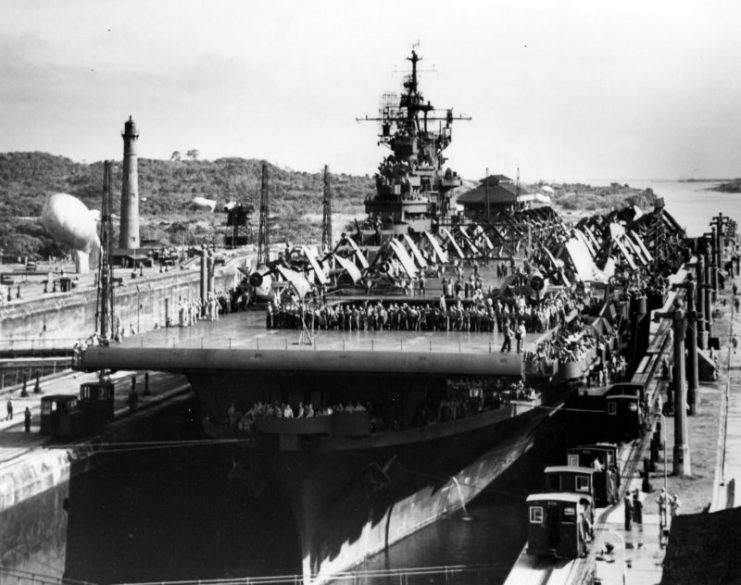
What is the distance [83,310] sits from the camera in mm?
49125

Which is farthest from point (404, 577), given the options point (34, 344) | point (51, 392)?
point (34, 344)

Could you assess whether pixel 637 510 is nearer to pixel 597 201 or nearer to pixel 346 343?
pixel 346 343

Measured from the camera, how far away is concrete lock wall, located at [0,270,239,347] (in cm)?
4353

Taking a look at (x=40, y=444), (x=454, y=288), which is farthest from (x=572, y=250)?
(x=40, y=444)

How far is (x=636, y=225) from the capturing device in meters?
65.8

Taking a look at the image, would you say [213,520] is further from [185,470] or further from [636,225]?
[636,225]

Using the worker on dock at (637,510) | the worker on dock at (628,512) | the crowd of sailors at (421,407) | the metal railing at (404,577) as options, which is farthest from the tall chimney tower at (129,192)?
the worker on dock at (628,512)

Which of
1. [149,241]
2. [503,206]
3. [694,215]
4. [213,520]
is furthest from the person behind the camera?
[694,215]

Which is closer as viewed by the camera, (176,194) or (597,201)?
(176,194)

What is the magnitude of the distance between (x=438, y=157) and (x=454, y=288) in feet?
59.6

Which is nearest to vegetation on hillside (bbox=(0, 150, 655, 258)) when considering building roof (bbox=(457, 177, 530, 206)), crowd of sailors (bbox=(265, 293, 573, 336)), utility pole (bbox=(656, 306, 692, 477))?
building roof (bbox=(457, 177, 530, 206))

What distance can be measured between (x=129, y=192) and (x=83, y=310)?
22.1 metres

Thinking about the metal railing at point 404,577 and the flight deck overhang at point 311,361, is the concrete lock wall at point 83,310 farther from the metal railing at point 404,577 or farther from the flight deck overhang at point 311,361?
the metal railing at point 404,577

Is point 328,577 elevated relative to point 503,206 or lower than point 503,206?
lower
